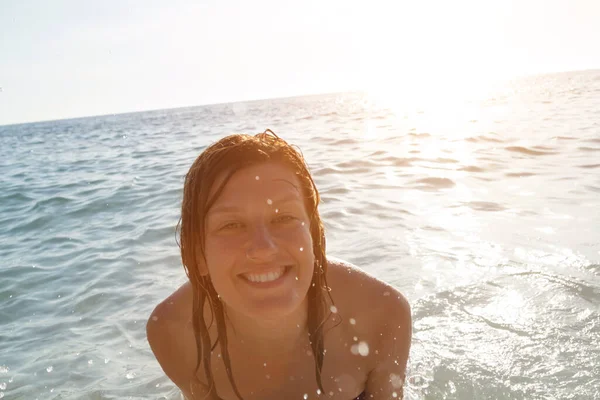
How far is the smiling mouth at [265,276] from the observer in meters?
1.90

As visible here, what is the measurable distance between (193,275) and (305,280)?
1.54ft

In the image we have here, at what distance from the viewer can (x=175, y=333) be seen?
96.6 inches

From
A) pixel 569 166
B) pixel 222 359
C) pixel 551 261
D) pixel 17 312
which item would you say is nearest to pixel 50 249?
pixel 17 312

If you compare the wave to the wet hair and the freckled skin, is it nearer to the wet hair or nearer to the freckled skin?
the freckled skin

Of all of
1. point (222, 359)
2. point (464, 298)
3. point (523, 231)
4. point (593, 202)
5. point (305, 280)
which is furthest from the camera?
point (593, 202)

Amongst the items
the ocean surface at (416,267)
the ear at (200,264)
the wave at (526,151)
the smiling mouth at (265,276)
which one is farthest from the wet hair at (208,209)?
the wave at (526,151)

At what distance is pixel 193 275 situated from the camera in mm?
2150

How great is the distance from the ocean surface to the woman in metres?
0.59

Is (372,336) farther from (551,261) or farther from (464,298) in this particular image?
(551,261)

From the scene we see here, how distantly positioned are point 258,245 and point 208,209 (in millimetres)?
258

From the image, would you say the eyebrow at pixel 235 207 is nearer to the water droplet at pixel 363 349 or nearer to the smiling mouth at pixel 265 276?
the smiling mouth at pixel 265 276

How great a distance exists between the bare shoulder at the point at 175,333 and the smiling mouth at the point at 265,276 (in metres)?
0.65

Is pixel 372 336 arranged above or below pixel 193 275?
below

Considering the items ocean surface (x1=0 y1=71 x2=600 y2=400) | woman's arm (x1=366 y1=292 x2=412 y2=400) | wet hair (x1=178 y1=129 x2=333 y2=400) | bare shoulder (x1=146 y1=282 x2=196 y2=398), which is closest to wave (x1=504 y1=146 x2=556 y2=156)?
ocean surface (x1=0 y1=71 x2=600 y2=400)
